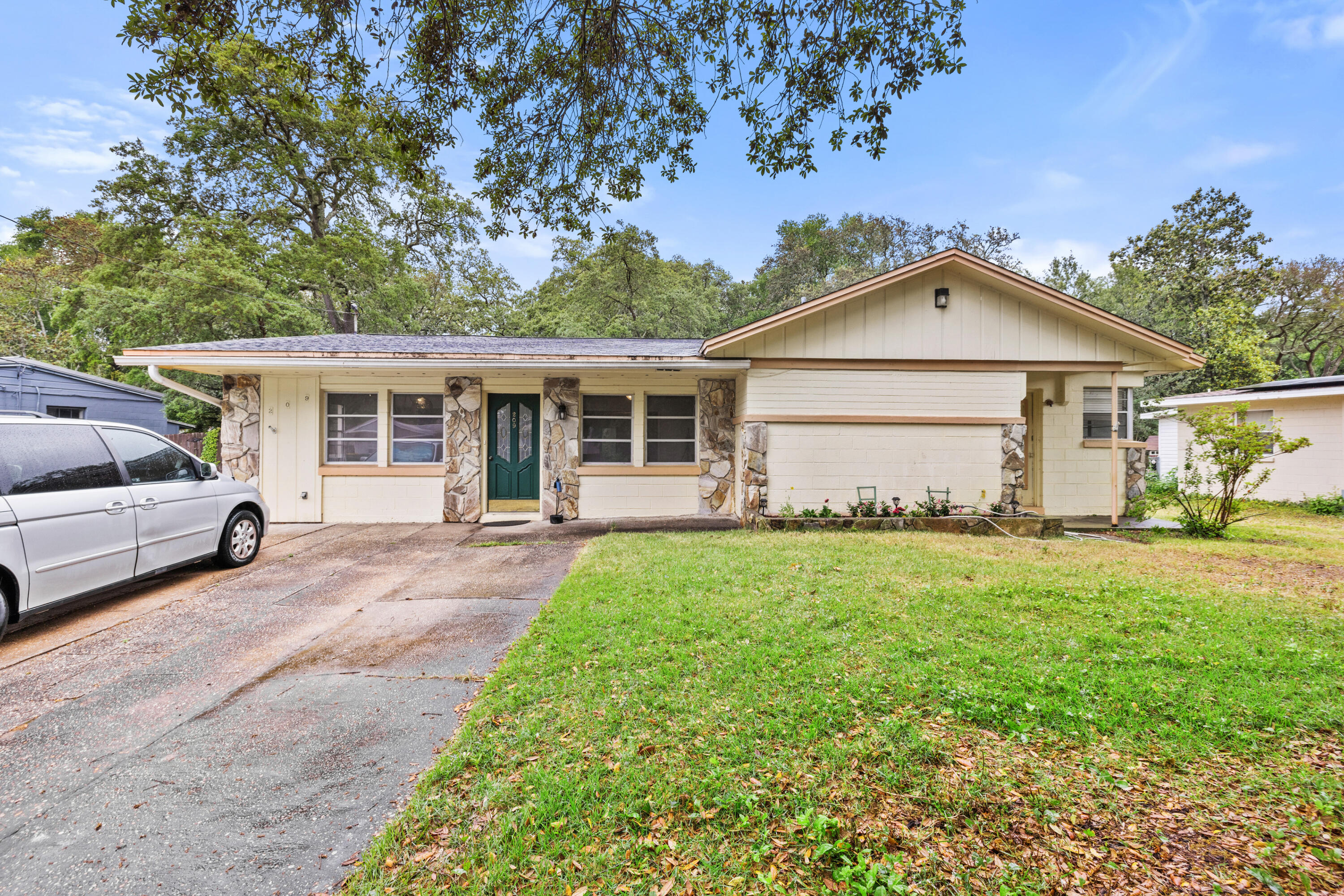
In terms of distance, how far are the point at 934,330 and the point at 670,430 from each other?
181 inches

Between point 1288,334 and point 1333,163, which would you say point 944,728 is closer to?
point 1333,163

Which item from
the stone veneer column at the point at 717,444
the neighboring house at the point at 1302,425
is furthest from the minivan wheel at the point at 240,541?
the neighboring house at the point at 1302,425

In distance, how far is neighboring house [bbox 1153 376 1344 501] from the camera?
1157 cm

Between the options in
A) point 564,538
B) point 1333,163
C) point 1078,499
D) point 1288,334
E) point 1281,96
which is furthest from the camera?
point 1288,334

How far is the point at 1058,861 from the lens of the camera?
176 cm

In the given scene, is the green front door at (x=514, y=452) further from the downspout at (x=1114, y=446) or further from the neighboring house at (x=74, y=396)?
the neighboring house at (x=74, y=396)

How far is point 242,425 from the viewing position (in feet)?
27.3

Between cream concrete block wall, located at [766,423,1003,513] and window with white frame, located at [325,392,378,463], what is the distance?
6.56m

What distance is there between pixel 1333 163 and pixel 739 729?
23.2 m

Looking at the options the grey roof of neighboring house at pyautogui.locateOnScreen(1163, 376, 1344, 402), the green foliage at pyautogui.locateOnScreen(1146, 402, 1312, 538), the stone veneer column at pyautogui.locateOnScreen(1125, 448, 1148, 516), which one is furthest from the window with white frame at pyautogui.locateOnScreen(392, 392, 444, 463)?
the grey roof of neighboring house at pyautogui.locateOnScreen(1163, 376, 1344, 402)

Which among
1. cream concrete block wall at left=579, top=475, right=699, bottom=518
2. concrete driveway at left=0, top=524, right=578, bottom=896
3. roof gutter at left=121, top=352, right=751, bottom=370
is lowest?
concrete driveway at left=0, top=524, right=578, bottom=896

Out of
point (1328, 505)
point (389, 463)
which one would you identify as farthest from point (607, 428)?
point (1328, 505)

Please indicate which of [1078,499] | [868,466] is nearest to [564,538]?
[868,466]

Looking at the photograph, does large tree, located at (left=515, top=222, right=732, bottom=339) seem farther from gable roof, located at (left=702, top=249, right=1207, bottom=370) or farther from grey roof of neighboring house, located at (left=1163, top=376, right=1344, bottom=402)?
grey roof of neighboring house, located at (left=1163, top=376, right=1344, bottom=402)
